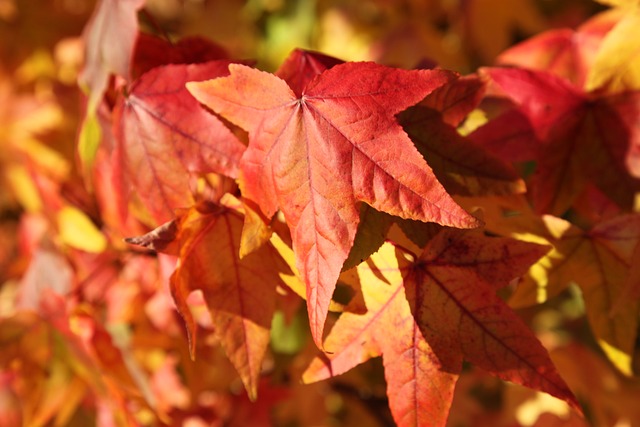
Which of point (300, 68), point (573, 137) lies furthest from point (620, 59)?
point (300, 68)

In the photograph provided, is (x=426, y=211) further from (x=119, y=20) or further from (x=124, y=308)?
(x=124, y=308)

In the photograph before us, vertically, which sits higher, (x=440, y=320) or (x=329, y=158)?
(x=329, y=158)

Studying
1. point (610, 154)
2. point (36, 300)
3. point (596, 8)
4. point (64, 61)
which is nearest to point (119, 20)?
point (36, 300)

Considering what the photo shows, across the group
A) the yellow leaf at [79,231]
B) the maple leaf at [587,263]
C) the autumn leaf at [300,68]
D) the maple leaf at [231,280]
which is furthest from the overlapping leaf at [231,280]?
the yellow leaf at [79,231]

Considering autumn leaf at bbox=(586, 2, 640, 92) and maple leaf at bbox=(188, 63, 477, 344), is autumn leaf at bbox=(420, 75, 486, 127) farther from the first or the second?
autumn leaf at bbox=(586, 2, 640, 92)

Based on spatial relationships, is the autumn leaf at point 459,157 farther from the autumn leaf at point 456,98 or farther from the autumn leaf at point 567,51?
the autumn leaf at point 567,51

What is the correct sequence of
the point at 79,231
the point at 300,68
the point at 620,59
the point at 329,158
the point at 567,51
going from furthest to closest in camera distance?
1. the point at 79,231
2. the point at 567,51
3. the point at 620,59
4. the point at 300,68
5. the point at 329,158

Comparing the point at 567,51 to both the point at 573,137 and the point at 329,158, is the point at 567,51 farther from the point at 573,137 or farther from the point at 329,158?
the point at 329,158
